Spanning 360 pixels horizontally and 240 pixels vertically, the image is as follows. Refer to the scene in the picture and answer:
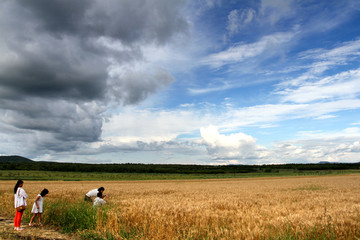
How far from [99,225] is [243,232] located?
250 inches

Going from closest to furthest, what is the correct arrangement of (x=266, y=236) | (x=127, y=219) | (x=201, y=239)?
(x=266, y=236) < (x=201, y=239) < (x=127, y=219)

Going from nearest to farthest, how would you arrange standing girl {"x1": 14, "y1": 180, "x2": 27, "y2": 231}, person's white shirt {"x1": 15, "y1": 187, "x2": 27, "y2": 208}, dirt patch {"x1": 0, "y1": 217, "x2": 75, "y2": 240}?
dirt patch {"x1": 0, "y1": 217, "x2": 75, "y2": 240} → standing girl {"x1": 14, "y1": 180, "x2": 27, "y2": 231} → person's white shirt {"x1": 15, "y1": 187, "x2": 27, "y2": 208}

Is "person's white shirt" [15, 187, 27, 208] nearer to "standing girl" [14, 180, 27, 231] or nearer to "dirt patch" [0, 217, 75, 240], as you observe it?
"standing girl" [14, 180, 27, 231]

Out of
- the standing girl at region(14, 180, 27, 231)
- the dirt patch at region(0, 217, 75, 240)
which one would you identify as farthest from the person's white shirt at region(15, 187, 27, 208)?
the dirt patch at region(0, 217, 75, 240)

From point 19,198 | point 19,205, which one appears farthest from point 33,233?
point 19,198

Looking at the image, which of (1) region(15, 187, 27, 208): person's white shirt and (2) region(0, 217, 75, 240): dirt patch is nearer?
(2) region(0, 217, 75, 240): dirt patch

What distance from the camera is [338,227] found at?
23.4 ft

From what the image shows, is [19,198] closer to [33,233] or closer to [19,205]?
[19,205]

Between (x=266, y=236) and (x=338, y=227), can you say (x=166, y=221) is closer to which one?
(x=266, y=236)

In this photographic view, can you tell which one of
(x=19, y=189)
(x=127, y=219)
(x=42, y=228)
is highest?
(x=19, y=189)

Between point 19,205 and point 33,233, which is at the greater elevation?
point 19,205

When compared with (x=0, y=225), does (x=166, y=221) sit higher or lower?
higher

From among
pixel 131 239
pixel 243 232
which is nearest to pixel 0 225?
pixel 131 239

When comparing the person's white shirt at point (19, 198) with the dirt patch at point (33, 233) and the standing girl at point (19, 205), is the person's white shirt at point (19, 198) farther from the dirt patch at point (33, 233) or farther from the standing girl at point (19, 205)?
the dirt patch at point (33, 233)
